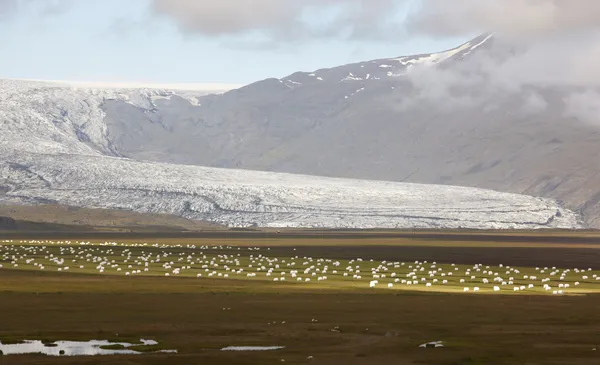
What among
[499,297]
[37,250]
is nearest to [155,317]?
[499,297]

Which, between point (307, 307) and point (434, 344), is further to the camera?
point (307, 307)

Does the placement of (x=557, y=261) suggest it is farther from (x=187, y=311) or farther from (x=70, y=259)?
(x=187, y=311)

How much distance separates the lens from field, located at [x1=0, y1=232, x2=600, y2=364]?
A: 40000 millimetres

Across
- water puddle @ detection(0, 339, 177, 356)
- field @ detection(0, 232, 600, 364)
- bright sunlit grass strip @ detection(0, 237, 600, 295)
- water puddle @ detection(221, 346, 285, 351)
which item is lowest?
bright sunlit grass strip @ detection(0, 237, 600, 295)

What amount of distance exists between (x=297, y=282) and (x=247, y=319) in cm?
2537

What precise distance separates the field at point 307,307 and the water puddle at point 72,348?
103cm

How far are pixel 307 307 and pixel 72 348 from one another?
57.7ft

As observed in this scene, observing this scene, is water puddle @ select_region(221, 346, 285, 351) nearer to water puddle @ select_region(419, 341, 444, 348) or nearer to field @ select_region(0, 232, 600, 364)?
field @ select_region(0, 232, 600, 364)

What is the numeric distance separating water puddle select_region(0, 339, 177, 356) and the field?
1026 millimetres

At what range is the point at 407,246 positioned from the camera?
137 meters

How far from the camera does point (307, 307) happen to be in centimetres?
5528


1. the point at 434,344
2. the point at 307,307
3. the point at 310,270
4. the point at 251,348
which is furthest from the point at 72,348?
the point at 310,270

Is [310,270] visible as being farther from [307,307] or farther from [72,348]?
[72,348]

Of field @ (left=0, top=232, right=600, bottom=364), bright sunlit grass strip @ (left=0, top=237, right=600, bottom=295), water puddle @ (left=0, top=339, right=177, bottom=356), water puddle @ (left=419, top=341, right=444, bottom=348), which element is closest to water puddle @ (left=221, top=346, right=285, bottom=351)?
field @ (left=0, top=232, right=600, bottom=364)
